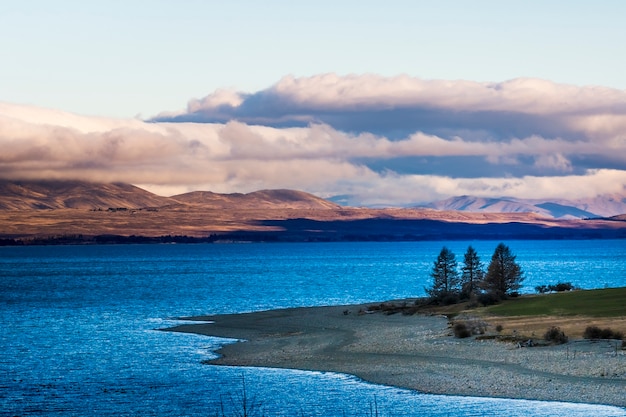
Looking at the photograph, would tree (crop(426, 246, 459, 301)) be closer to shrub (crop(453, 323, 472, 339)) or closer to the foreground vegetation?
the foreground vegetation

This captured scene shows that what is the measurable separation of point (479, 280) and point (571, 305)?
73.1ft

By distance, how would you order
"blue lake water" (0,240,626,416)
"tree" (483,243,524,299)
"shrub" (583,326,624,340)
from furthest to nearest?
"tree" (483,243,524,299), "shrub" (583,326,624,340), "blue lake water" (0,240,626,416)

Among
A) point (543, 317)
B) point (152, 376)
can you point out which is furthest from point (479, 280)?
point (152, 376)

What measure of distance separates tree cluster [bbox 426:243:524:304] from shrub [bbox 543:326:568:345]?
77.8 ft

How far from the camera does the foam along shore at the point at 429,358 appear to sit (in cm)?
3984

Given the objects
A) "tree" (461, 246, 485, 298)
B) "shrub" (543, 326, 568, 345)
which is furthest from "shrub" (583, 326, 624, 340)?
"tree" (461, 246, 485, 298)

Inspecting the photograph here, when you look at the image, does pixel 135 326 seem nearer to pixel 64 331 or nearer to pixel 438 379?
pixel 64 331

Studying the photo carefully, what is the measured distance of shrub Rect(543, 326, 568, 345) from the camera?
163 feet

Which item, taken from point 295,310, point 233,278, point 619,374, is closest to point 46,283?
point 233,278

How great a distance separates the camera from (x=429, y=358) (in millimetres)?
49875

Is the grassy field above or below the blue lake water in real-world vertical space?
above

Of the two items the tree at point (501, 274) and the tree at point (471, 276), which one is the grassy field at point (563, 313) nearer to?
the tree at point (501, 274)

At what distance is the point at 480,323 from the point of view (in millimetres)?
59469

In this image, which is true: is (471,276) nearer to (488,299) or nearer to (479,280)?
(479,280)
